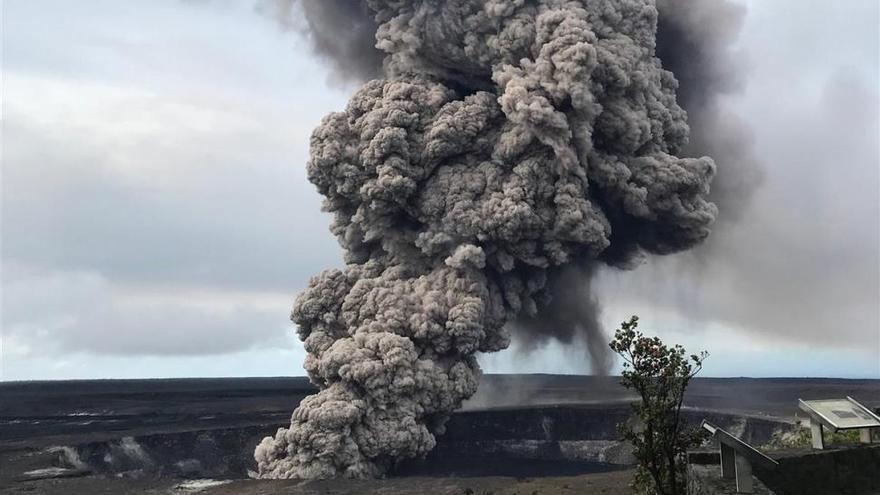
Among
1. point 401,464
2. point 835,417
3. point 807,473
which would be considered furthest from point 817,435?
point 401,464

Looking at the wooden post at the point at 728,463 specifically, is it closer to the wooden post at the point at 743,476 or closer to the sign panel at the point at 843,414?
the wooden post at the point at 743,476

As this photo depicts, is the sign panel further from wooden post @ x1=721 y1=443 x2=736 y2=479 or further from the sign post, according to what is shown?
wooden post @ x1=721 y1=443 x2=736 y2=479

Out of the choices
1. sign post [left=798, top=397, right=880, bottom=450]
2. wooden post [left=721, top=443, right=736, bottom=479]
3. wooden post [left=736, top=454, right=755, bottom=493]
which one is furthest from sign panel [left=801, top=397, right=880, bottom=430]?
wooden post [left=736, top=454, right=755, bottom=493]

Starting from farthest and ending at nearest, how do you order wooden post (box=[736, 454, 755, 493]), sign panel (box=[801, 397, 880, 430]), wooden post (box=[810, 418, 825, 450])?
wooden post (box=[810, 418, 825, 450]) < sign panel (box=[801, 397, 880, 430]) < wooden post (box=[736, 454, 755, 493])

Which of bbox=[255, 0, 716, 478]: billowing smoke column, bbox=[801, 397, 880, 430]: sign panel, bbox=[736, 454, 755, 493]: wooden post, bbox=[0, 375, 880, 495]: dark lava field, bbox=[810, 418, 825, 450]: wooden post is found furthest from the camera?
bbox=[255, 0, 716, 478]: billowing smoke column

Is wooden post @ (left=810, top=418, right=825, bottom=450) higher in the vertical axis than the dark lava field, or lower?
higher

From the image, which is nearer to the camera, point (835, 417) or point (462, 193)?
point (835, 417)

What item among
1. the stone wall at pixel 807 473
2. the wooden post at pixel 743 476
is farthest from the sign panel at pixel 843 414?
the wooden post at pixel 743 476

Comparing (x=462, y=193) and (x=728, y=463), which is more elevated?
(x=462, y=193)

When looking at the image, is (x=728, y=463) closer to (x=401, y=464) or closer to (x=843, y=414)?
(x=843, y=414)
